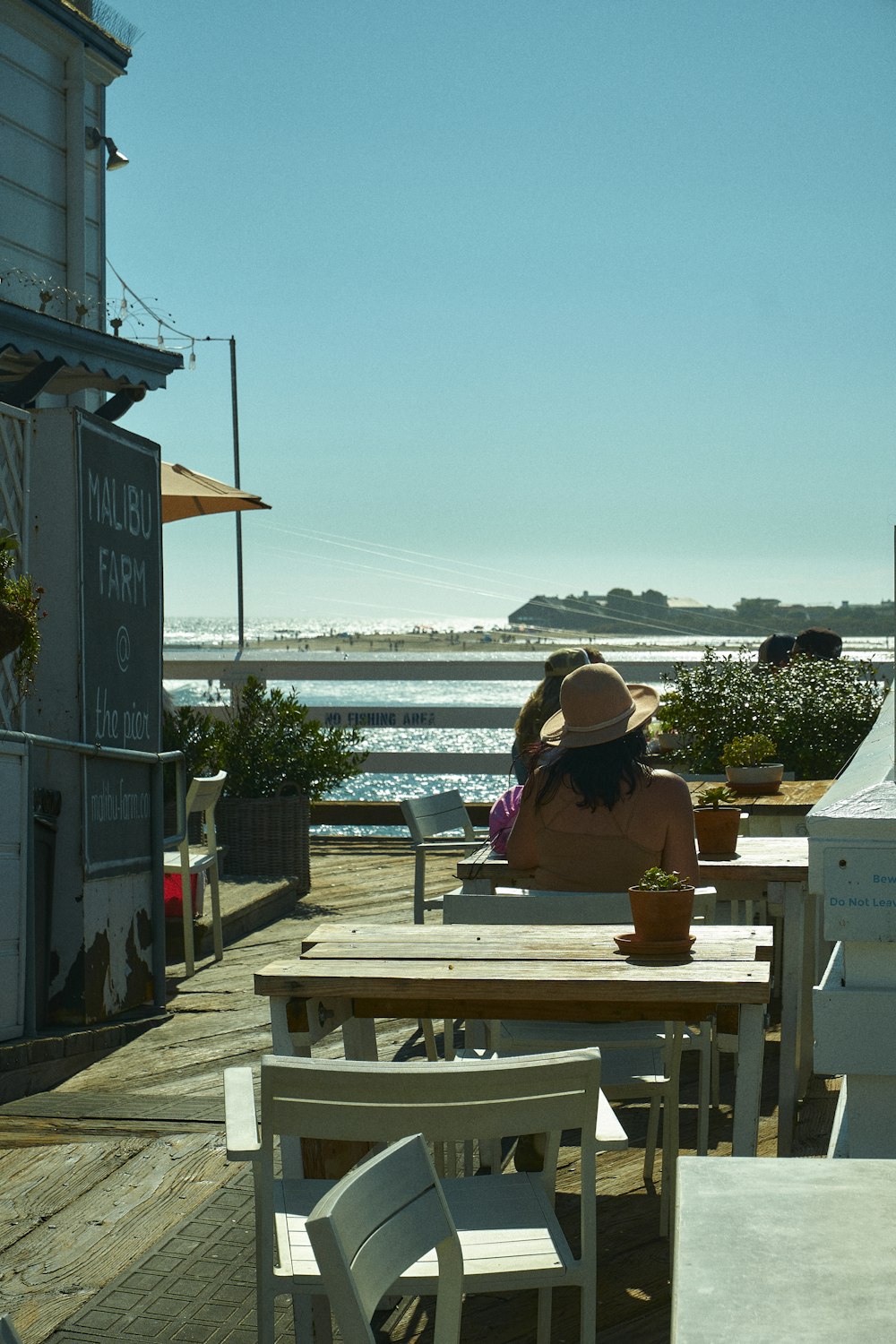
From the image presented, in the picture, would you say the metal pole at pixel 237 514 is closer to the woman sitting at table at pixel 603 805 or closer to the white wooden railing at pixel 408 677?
the white wooden railing at pixel 408 677

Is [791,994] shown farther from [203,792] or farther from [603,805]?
[203,792]

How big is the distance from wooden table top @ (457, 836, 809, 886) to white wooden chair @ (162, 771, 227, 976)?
1.83 meters

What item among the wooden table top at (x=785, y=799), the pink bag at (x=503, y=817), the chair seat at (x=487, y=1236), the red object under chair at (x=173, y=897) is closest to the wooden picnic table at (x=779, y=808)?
the wooden table top at (x=785, y=799)

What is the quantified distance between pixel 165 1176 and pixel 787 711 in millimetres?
3814

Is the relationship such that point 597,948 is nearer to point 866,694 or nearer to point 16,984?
point 16,984

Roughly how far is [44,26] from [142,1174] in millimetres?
7445

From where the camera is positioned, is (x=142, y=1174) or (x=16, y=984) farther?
(x=16, y=984)

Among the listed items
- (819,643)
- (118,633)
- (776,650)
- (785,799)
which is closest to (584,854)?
(785,799)

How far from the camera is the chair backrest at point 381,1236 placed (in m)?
1.18

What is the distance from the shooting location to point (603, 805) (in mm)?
3371

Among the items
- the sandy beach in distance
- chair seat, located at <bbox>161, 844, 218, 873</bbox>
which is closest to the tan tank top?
the sandy beach in distance

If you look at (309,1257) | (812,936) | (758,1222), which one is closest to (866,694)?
(812,936)

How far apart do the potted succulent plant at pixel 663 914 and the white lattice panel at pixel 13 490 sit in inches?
105

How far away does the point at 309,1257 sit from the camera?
1.92 metres
